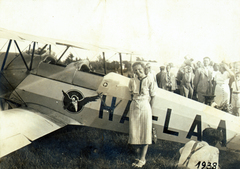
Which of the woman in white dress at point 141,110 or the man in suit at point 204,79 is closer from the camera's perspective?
the woman in white dress at point 141,110

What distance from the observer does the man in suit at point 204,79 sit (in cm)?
277

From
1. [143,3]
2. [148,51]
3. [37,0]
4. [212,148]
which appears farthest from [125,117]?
[37,0]

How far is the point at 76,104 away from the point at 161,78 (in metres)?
1.29

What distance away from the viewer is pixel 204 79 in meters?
2.79

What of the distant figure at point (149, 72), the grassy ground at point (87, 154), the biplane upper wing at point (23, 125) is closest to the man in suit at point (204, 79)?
the distant figure at point (149, 72)

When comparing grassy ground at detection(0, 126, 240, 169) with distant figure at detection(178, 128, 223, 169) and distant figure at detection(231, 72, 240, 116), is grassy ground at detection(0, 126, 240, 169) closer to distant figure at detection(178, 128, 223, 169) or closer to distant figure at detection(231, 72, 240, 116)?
distant figure at detection(178, 128, 223, 169)

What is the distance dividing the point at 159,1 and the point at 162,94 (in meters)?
1.36

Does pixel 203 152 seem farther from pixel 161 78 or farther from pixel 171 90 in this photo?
pixel 161 78

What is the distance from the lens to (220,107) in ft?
8.95

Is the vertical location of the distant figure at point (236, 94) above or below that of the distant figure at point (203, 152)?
above

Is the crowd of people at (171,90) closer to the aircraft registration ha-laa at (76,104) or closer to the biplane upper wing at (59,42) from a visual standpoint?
the aircraft registration ha-laa at (76,104)

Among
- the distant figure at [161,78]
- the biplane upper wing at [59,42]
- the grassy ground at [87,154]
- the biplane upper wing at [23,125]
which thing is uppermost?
the biplane upper wing at [59,42]

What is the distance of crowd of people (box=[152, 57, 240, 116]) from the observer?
9.01 feet

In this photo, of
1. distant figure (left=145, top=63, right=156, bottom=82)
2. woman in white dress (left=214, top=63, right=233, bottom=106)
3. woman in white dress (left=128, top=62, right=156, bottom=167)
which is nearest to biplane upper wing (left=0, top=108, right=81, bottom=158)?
woman in white dress (left=128, top=62, right=156, bottom=167)
